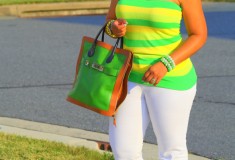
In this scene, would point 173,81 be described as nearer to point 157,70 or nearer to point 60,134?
point 157,70

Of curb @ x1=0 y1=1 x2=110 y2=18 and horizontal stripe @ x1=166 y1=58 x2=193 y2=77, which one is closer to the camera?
horizontal stripe @ x1=166 y1=58 x2=193 y2=77

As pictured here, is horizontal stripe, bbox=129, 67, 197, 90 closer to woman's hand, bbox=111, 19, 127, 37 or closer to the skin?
the skin

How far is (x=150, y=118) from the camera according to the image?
12.9ft

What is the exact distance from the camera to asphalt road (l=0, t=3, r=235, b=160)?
686 cm

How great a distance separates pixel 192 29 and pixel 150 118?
1.78ft

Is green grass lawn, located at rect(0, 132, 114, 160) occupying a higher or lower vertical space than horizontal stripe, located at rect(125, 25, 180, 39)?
lower

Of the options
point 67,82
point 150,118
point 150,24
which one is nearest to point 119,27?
point 150,24

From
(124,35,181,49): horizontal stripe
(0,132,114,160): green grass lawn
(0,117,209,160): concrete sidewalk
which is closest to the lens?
(124,35,181,49): horizontal stripe

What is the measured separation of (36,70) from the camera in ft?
33.6

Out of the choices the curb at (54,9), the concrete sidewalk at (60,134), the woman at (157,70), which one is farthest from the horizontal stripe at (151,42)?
the curb at (54,9)

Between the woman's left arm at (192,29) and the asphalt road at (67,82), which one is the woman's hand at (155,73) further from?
the asphalt road at (67,82)

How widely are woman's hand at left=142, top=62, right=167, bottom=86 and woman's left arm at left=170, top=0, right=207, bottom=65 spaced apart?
0.10 meters

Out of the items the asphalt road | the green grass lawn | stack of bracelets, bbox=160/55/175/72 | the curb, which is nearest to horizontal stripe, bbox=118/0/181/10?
stack of bracelets, bbox=160/55/175/72

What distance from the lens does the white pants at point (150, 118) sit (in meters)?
3.85
